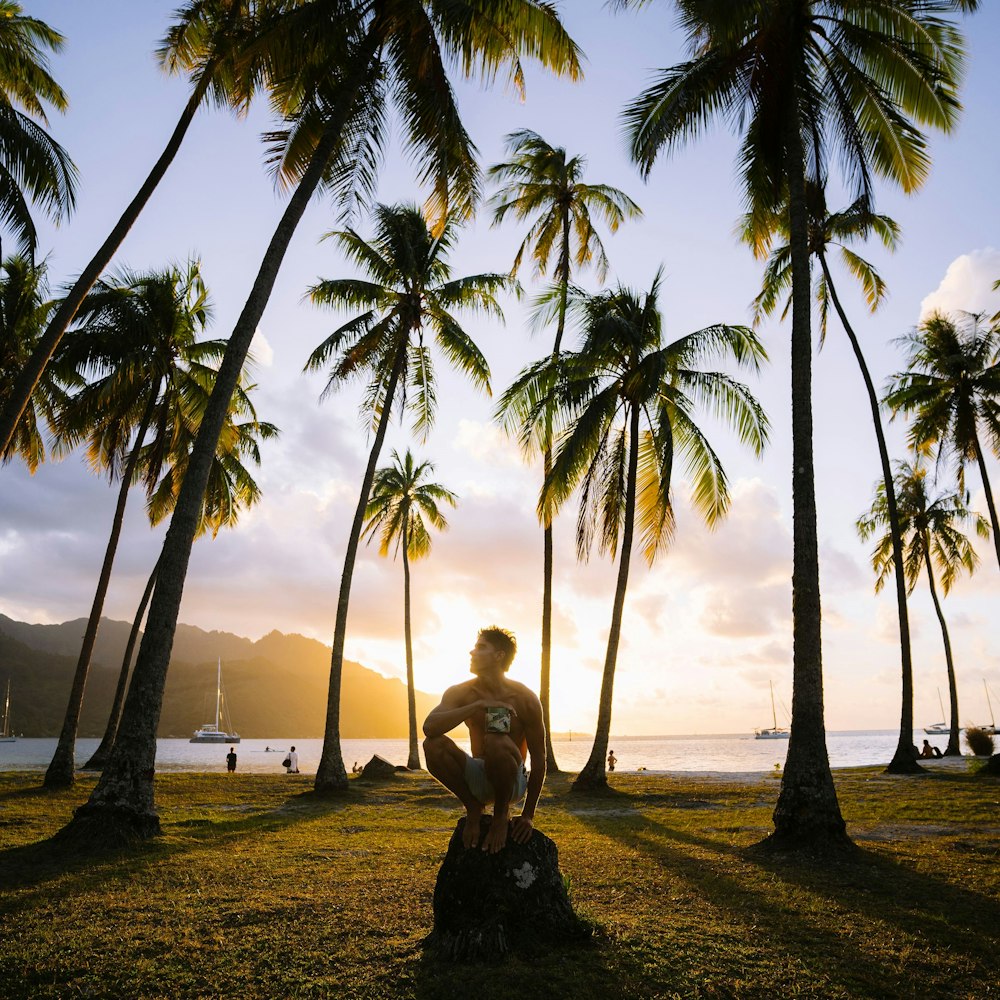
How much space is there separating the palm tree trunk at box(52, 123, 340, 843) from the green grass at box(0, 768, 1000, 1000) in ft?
1.74

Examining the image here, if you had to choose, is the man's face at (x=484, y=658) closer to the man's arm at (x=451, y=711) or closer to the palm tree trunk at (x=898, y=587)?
the man's arm at (x=451, y=711)

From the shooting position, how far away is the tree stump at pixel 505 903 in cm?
447

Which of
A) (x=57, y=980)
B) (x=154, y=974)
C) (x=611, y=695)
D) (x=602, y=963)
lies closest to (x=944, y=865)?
(x=602, y=963)

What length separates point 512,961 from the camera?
4.25m

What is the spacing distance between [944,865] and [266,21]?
15.1 meters

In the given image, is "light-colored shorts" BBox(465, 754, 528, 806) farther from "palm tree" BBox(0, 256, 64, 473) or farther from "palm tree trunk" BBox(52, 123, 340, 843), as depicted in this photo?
"palm tree" BBox(0, 256, 64, 473)

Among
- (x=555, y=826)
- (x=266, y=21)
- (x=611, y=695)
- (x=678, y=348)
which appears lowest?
(x=555, y=826)

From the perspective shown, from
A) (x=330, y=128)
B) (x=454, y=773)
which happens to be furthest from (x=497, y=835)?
(x=330, y=128)

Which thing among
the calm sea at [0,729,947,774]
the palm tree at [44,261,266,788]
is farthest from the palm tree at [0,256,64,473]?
the calm sea at [0,729,947,774]

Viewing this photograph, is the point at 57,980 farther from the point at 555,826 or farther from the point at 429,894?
the point at 555,826

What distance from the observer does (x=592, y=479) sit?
1822cm

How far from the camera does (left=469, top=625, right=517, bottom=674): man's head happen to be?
478 centimetres

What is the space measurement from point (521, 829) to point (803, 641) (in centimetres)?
634

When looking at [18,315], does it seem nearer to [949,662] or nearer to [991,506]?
[991,506]
